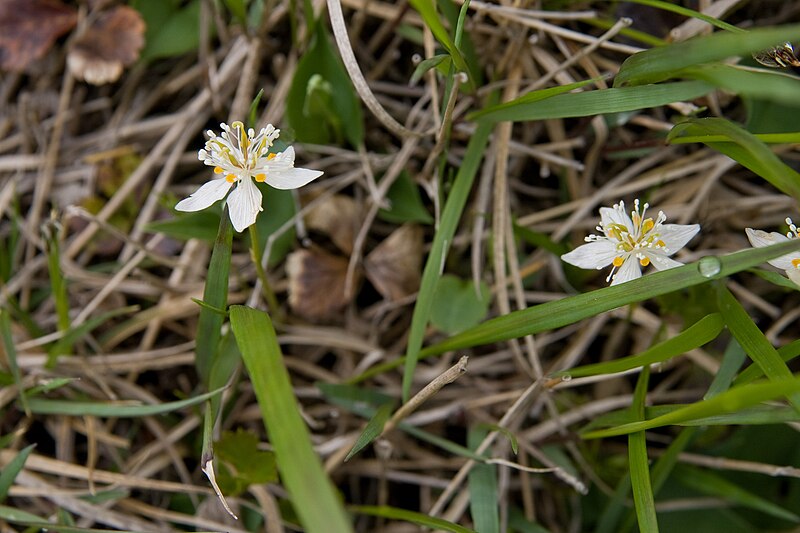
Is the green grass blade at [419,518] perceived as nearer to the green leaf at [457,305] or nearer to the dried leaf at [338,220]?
the green leaf at [457,305]

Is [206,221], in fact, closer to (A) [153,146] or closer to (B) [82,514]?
(A) [153,146]

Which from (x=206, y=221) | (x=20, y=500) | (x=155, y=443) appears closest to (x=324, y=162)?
(x=206, y=221)

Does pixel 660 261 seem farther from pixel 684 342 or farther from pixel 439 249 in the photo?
pixel 439 249

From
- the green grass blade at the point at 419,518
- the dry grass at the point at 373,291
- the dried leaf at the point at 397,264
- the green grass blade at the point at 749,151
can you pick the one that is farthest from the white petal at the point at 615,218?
the green grass blade at the point at 419,518

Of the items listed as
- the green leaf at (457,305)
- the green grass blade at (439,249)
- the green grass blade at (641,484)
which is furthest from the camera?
the green leaf at (457,305)

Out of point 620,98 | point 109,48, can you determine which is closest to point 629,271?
point 620,98

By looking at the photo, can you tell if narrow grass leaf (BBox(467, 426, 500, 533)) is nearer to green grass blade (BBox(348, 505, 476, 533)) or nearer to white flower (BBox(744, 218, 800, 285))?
green grass blade (BBox(348, 505, 476, 533))
